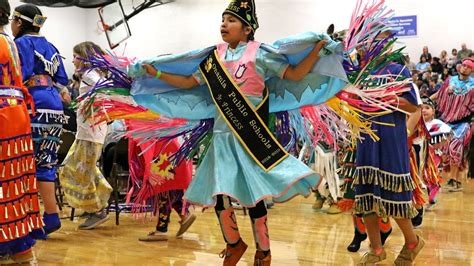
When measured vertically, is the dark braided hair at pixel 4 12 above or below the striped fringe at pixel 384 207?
above

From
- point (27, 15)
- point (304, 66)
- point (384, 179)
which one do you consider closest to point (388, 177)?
point (384, 179)

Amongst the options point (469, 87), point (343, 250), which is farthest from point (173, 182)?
point (469, 87)

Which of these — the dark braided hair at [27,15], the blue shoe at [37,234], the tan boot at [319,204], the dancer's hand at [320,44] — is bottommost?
the tan boot at [319,204]

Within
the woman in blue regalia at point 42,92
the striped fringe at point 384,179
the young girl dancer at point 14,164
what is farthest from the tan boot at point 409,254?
the woman in blue regalia at point 42,92

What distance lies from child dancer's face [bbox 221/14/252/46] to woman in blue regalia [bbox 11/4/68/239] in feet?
4.44

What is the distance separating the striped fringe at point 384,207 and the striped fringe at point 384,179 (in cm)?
7

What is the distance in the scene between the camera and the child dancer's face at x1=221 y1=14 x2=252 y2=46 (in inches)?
111

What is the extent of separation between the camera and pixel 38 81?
12.3 feet

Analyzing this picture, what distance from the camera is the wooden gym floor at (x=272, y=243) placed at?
347 centimetres

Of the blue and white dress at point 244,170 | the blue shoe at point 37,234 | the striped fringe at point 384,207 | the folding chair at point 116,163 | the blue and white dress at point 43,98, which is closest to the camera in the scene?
the blue and white dress at point 244,170

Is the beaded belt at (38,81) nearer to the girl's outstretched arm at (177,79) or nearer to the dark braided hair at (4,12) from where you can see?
the dark braided hair at (4,12)

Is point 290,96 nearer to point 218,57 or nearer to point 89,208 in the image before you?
point 218,57

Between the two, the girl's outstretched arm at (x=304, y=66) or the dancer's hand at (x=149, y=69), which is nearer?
the girl's outstretched arm at (x=304, y=66)

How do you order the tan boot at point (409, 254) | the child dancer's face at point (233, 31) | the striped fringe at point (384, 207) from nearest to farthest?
the child dancer's face at point (233, 31) → the striped fringe at point (384, 207) → the tan boot at point (409, 254)
